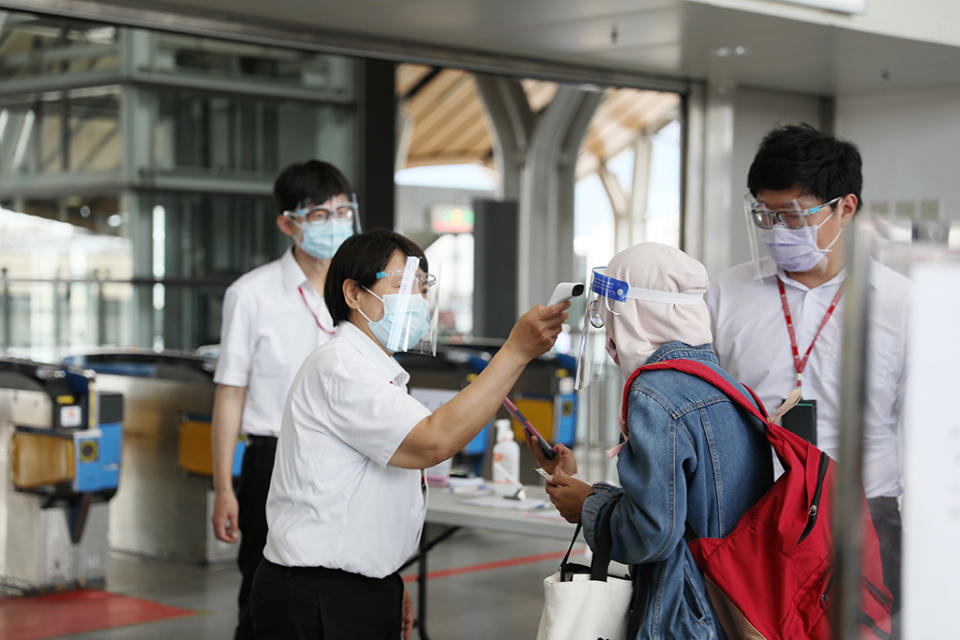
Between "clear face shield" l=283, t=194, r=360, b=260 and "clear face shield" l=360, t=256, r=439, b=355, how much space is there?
3.76ft

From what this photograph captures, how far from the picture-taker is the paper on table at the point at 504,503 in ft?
12.4

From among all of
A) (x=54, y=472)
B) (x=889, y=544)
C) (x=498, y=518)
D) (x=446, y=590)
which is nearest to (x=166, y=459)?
(x=54, y=472)

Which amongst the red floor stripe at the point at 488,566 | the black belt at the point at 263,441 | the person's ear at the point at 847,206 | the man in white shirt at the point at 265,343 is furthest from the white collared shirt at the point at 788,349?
the red floor stripe at the point at 488,566

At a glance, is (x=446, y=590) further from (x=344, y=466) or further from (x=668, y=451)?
(x=668, y=451)

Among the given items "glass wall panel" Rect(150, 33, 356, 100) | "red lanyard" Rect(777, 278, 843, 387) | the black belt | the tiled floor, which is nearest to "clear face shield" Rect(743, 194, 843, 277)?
"red lanyard" Rect(777, 278, 843, 387)

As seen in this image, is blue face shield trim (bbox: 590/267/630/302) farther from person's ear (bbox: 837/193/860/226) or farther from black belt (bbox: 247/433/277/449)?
black belt (bbox: 247/433/277/449)

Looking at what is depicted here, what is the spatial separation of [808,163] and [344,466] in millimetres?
1395

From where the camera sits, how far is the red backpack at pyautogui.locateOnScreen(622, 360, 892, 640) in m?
1.96

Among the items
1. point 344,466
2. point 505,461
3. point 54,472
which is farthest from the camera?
point 54,472

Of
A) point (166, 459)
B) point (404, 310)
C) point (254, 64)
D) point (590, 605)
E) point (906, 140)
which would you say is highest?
point (254, 64)

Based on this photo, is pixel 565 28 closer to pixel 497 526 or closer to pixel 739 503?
pixel 497 526

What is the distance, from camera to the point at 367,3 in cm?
485

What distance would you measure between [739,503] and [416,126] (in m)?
20.0

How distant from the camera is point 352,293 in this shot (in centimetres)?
252
